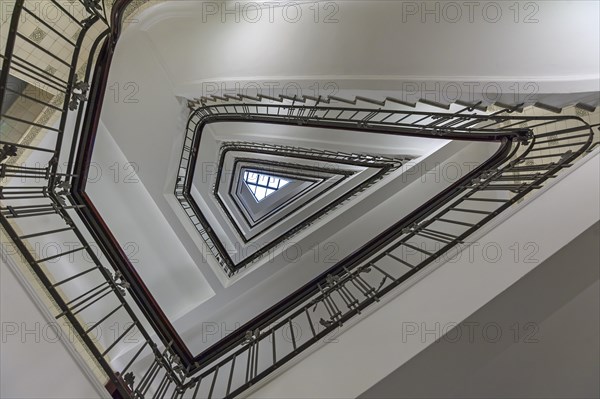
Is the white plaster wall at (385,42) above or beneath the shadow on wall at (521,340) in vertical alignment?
above

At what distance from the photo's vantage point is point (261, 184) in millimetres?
10031

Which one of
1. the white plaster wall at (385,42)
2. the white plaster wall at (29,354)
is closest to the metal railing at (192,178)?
the white plaster wall at (385,42)

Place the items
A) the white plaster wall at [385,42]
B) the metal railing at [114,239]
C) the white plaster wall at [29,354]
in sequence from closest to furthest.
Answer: the white plaster wall at [29,354]
the metal railing at [114,239]
the white plaster wall at [385,42]

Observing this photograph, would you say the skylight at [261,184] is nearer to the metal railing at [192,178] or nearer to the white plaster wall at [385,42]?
the metal railing at [192,178]

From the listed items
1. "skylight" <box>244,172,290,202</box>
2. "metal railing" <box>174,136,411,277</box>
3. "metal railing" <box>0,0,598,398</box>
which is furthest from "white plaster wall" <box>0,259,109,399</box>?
"skylight" <box>244,172,290,202</box>

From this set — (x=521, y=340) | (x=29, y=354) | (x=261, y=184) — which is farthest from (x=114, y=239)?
(x=261, y=184)

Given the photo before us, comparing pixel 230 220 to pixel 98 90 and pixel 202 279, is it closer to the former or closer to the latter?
pixel 202 279

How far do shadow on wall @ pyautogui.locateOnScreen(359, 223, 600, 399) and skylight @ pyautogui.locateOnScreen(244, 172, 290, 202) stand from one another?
7.77 m

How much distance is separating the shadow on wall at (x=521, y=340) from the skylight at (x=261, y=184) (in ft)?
25.5

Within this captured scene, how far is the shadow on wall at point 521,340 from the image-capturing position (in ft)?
6.13

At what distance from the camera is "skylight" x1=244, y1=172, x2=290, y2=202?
31.7 ft

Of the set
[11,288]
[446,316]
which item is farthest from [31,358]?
[446,316]

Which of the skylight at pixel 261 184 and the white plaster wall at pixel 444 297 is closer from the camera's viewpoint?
the white plaster wall at pixel 444 297

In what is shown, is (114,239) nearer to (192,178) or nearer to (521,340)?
(521,340)
